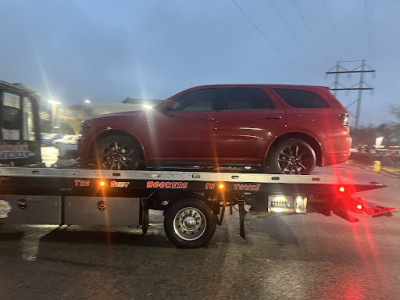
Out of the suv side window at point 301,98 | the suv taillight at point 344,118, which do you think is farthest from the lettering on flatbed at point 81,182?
the suv taillight at point 344,118

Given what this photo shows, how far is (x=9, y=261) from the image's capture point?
422cm

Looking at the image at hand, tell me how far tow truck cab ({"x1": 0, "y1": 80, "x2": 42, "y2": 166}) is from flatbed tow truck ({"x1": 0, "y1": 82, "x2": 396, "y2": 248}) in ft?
Answer: 2.71

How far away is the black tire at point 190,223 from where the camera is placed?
4918mm

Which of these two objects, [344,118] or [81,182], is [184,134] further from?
[344,118]

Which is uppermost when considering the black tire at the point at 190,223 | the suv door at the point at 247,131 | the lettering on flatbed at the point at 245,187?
the suv door at the point at 247,131

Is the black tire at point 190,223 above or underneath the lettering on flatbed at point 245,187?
underneath

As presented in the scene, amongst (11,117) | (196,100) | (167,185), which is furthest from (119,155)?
(11,117)

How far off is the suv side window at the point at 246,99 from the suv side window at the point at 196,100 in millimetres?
236

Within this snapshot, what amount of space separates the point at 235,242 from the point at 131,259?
5.69 ft

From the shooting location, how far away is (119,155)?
205 inches

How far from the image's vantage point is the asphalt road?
136 inches

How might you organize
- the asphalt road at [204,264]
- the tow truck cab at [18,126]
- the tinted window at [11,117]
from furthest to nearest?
the tinted window at [11,117] → the tow truck cab at [18,126] → the asphalt road at [204,264]

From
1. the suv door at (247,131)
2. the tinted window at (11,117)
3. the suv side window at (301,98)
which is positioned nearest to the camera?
the suv door at (247,131)

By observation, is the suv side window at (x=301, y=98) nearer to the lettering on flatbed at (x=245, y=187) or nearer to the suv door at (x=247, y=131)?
the suv door at (x=247, y=131)
